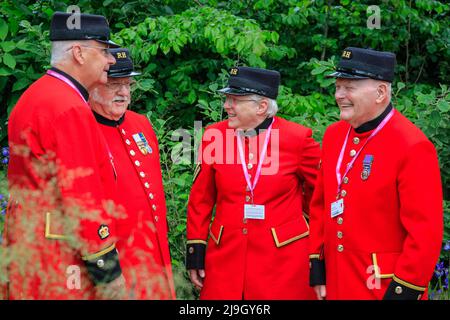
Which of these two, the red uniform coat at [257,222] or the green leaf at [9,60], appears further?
the green leaf at [9,60]

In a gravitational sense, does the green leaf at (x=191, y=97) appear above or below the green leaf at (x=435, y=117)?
below

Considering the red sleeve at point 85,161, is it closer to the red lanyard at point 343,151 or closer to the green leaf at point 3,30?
the red lanyard at point 343,151

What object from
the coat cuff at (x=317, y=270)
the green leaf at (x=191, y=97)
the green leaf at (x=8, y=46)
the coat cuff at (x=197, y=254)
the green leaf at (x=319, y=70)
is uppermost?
the green leaf at (x=8, y=46)

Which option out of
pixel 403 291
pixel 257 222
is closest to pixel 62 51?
pixel 257 222

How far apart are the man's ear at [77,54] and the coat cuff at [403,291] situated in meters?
1.88

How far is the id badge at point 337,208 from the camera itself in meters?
4.05

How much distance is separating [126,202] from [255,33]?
2652 millimetres

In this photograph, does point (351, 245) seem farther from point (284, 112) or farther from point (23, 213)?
point (284, 112)

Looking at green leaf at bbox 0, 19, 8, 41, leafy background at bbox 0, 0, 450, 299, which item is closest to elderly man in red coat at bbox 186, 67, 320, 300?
leafy background at bbox 0, 0, 450, 299

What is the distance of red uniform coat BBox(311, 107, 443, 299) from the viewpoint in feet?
12.2

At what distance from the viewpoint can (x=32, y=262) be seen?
7.88 feet

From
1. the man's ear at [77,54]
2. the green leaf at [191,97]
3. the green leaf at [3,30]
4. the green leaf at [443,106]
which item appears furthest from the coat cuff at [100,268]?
the green leaf at [3,30]

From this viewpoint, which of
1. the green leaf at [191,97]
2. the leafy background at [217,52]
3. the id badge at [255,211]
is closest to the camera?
the id badge at [255,211]
